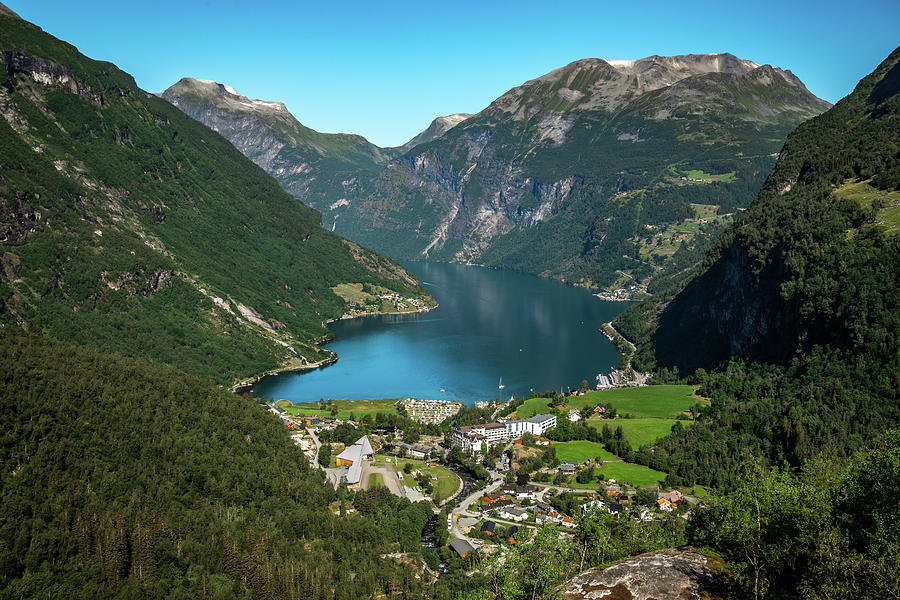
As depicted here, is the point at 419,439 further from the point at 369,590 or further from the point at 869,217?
the point at 869,217

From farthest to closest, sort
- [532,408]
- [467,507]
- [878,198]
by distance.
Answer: [532,408], [878,198], [467,507]

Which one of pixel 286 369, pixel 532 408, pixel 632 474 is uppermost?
pixel 286 369

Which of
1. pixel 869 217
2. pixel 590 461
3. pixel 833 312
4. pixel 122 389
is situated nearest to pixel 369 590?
pixel 122 389

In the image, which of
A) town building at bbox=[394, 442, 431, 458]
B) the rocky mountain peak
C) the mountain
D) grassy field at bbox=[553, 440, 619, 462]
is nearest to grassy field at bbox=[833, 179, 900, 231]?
grassy field at bbox=[553, 440, 619, 462]

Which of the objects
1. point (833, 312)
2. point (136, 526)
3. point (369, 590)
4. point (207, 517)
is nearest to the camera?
point (136, 526)

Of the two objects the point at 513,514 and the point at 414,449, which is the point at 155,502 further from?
the point at 414,449

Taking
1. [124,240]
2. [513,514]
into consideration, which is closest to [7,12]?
[124,240]
